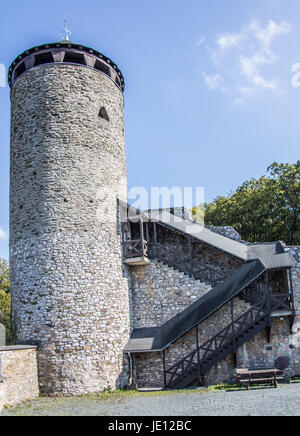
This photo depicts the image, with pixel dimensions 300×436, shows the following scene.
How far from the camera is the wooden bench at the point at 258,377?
1166 centimetres

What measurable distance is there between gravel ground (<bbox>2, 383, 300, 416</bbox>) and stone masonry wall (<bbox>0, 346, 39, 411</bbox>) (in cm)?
34

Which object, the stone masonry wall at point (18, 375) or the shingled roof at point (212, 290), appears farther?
the shingled roof at point (212, 290)

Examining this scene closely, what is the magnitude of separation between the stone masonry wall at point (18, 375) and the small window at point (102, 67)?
10.6 meters

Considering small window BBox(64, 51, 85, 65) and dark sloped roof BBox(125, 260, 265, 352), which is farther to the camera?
small window BBox(64, 51, 85, 65)

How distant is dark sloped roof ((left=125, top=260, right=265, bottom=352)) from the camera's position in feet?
44.3

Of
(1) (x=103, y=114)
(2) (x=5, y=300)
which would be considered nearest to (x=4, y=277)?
(2) (x=5, y=300)

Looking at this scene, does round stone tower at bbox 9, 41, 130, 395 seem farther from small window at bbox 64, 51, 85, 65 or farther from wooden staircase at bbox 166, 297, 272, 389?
wooden staircase at bbox 166, 297, 272, 389

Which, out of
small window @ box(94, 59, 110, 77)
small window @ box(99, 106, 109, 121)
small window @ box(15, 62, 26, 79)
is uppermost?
small window @ box(94, 59, 110, 77)

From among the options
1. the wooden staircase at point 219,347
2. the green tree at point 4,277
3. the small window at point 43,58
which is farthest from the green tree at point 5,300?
the small window at point 43,58

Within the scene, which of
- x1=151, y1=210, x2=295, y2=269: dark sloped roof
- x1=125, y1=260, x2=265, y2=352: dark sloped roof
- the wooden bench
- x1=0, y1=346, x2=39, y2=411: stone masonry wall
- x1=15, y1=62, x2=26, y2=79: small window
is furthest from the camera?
x1=15, y1=62, x2=26, y2=79: small window

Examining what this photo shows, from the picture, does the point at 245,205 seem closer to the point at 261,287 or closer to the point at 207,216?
the point at 207,216

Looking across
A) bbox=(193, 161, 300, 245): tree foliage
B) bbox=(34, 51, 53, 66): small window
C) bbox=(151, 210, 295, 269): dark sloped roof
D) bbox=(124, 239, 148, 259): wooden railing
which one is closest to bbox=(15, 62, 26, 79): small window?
bbox=(34, 51, 53, 66): small window

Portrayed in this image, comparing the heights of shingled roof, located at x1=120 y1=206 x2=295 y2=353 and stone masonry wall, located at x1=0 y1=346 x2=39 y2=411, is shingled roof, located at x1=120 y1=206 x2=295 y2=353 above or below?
above

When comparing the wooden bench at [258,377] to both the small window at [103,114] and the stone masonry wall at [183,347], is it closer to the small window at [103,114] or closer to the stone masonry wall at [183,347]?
the stone masonry wall at [183,347]
